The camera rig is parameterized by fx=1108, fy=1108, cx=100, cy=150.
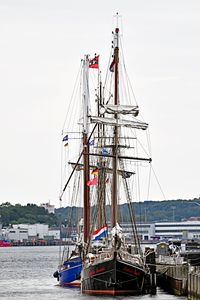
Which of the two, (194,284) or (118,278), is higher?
(118,278)

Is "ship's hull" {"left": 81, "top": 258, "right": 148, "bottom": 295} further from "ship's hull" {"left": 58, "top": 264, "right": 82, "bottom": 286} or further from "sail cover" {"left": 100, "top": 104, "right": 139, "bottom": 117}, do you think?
"ship's hull" {"left": 58, "top": 264, "right": 82, "bottom": 286}

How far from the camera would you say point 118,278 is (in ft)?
263

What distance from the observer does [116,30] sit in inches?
3504

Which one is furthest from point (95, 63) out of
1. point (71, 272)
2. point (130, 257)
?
point (130, 257)

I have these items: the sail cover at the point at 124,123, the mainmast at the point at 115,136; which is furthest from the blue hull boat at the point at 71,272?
the sail cover at the point at 124,123

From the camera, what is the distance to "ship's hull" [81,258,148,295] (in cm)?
8006

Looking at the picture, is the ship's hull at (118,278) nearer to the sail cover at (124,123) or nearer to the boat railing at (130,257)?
the boat railing at (130,257)

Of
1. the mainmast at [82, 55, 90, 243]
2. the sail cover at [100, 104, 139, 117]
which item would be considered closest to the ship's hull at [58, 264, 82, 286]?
→ the mainmast at [82, 55, 90, 243]

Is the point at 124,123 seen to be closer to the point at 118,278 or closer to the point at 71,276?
the point at 118,278

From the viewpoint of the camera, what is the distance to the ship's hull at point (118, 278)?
Answer: 8006cm

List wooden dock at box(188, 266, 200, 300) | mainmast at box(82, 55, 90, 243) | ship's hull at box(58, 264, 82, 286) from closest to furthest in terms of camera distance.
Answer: wooden dock at box(188, 266, 200, 300) → ship's hull at box(58, 264, 82, 286) → mainmast at box(82, 55, 90, 243)

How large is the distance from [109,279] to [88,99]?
28.8 meters

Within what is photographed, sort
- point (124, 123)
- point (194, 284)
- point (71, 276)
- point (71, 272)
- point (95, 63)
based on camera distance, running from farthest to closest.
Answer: point (95, 63) < point (71, 272) < point (71, 276) < point (124, 123) < point (194, 284)

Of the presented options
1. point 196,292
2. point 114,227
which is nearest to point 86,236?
point 114,227
